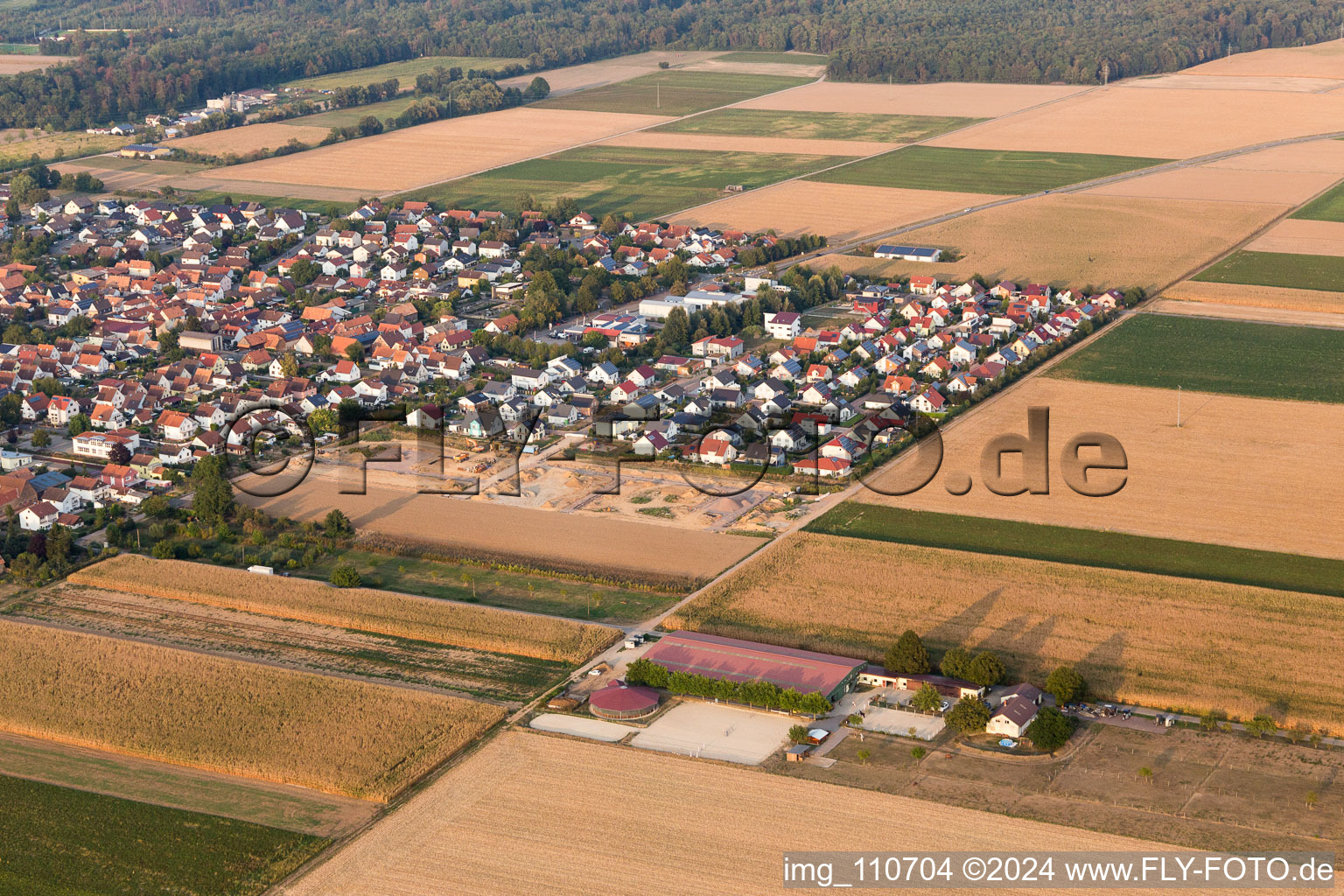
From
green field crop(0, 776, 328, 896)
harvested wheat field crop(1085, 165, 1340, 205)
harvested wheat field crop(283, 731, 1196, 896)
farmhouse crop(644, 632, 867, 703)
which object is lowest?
harvested wheat field crop(283, 731, 1196, 896)

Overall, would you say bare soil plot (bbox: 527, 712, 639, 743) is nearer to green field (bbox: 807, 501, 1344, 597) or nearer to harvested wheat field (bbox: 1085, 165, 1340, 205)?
green field (bbox: 807, 501, 1344, 597)

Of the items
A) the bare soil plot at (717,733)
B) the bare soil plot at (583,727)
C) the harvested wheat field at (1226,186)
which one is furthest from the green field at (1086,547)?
the harvested wheat field at (1226,186)

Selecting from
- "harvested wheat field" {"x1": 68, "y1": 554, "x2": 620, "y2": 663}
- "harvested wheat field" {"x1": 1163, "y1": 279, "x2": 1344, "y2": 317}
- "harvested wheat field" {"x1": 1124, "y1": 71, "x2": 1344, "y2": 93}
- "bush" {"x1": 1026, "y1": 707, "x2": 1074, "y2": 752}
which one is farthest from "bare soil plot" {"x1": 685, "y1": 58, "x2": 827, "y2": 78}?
"bush" {"x1": 1026, "y1": 707, "x2": 1074, "y2": 752}

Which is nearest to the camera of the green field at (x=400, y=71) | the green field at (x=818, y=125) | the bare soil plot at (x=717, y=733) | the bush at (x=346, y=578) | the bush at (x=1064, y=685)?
the bare soil plot at (x=717, y=733)

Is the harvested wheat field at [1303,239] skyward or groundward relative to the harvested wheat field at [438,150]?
groundward

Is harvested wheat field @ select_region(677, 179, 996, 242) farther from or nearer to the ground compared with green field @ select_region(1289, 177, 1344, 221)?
farther from the ground

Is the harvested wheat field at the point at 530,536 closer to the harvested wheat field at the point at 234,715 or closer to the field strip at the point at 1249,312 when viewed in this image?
the harvested wheat field at the point at 234,715

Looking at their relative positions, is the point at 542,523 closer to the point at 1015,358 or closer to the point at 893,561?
the point at 893,561
